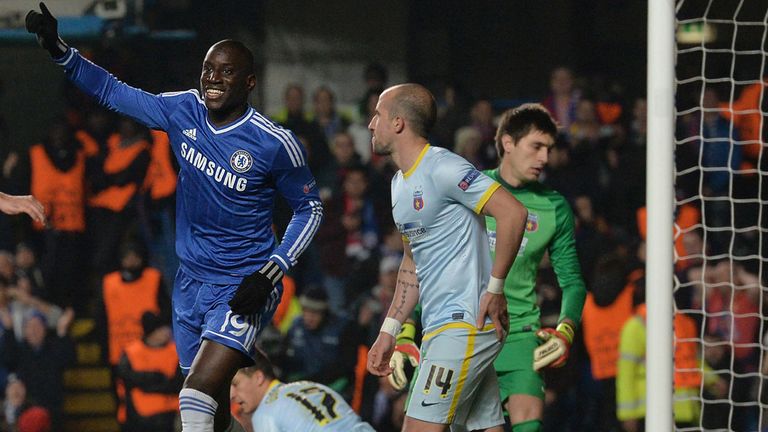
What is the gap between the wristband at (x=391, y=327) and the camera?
16.8ft

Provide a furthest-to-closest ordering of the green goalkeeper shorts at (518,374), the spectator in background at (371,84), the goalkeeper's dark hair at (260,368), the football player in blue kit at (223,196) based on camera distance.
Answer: the spectator in background at (371,84) → the goalkeeper's dark hair at (260,368) → the green goalkeeper shorts at (518,374) → the football player in blue kit at (223,196)

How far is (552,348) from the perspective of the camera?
5.65m

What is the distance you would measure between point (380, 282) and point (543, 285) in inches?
45.7

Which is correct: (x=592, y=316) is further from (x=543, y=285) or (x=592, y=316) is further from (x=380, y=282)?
(x=380, y=282)

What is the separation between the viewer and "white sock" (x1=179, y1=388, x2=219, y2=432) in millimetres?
4895

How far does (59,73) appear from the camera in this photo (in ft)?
34.7

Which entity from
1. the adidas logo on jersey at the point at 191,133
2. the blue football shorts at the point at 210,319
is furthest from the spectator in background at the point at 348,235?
the adidas logo on jersey at the point at 191,133

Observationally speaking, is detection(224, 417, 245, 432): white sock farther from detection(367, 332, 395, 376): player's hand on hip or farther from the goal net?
the goal net

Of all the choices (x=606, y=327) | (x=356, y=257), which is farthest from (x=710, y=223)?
(x=356, y=257)

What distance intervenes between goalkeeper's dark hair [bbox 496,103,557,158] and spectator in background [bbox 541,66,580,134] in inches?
142

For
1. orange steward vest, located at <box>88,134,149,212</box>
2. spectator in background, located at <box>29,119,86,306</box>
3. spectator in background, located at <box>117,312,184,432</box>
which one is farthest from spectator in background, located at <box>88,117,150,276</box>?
spectator in background, located at <box>117,312,184,432</box>

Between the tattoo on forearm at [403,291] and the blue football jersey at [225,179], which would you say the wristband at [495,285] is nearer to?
the tattoo on forearm at [403,291]

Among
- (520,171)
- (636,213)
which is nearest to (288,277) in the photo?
(636,213)

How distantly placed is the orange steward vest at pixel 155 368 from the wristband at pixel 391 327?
4075 mm
